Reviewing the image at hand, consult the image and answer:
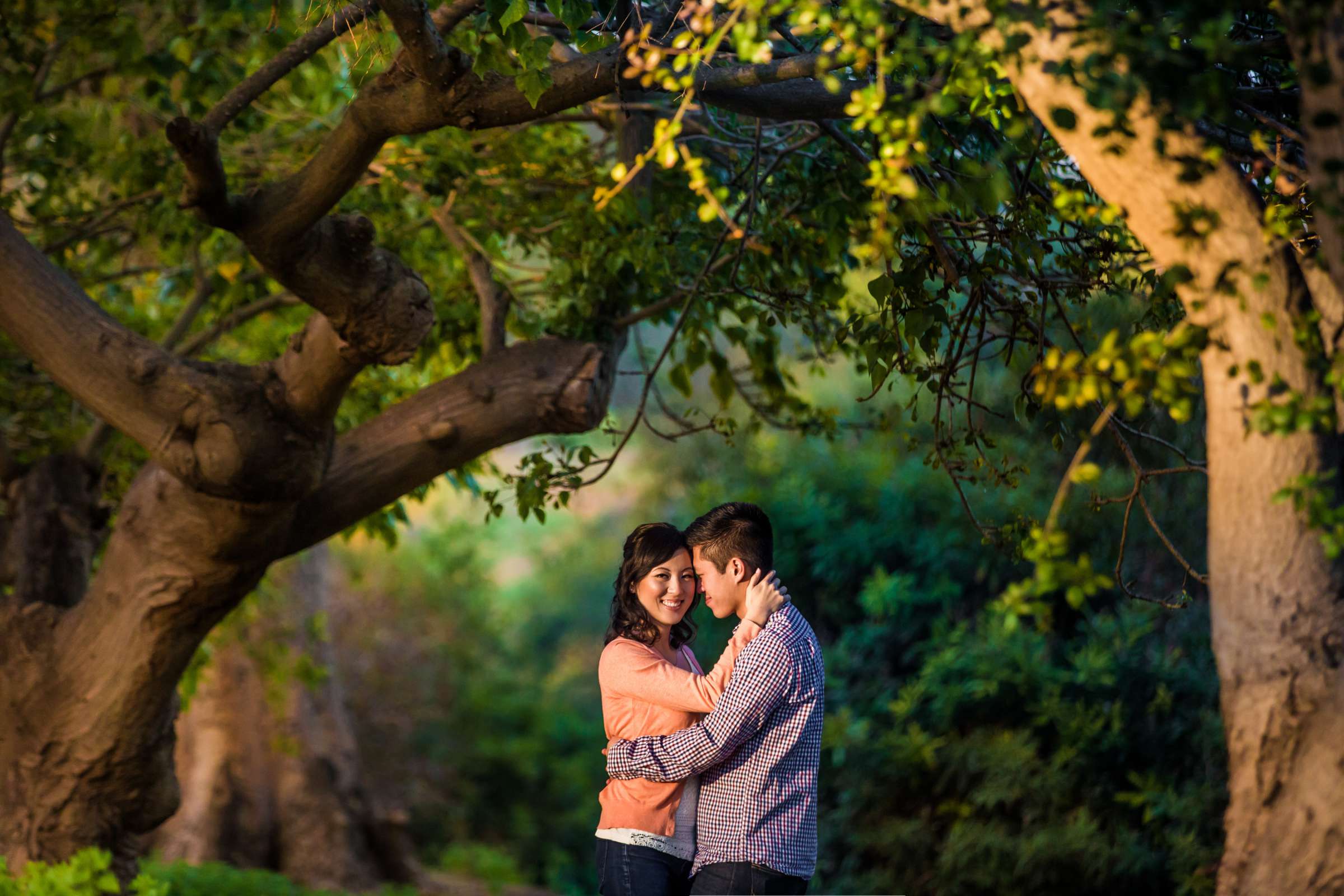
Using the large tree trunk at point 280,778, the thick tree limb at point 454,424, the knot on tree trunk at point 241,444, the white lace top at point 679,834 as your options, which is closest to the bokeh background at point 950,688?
the large tree trunk at point 280,778

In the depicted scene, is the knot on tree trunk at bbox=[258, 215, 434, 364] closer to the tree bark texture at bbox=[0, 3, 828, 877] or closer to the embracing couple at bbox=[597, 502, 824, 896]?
the tree bark texture at bbox=[0, 3, 828, 877]

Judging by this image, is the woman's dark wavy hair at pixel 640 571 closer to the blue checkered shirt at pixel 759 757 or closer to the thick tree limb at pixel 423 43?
the blue checkered shirt at pixel 759 757

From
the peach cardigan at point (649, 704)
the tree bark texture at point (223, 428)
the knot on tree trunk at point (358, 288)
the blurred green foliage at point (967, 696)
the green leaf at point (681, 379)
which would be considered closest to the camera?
the peach cardigan at point (649, 704)

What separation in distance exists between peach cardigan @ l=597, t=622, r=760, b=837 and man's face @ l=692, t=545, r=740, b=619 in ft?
0.34

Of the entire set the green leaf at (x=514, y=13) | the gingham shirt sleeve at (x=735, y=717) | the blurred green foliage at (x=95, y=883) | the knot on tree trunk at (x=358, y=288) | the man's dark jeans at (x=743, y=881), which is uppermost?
the green leaf at (x=514, y=13)

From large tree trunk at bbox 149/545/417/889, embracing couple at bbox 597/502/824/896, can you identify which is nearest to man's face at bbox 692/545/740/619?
embracing couple at bbox 597/502/824/896

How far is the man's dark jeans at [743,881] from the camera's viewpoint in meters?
3.19

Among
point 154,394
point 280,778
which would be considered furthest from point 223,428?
point 280,778

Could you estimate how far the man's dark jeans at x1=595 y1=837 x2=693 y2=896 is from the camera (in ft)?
10.9

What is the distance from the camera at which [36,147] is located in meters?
6.62

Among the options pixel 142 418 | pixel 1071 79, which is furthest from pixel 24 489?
pixel 1071 79

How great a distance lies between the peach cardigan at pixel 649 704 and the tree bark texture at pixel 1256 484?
1.31 metres

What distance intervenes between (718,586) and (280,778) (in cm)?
752

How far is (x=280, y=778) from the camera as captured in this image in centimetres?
980
